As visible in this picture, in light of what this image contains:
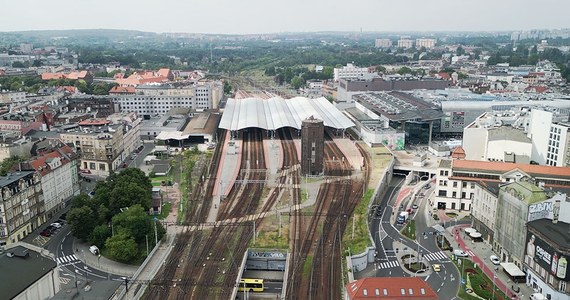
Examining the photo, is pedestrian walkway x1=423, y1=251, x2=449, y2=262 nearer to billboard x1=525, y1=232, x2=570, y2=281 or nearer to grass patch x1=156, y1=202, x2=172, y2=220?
billboard x1=525, y1=232, x2=570, y2=281

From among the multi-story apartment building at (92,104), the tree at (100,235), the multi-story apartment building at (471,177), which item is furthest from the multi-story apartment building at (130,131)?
the multi-story apartment building at (471,177)

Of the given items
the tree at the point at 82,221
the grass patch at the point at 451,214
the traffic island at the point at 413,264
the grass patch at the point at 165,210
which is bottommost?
the traffic island at the point at 413,264

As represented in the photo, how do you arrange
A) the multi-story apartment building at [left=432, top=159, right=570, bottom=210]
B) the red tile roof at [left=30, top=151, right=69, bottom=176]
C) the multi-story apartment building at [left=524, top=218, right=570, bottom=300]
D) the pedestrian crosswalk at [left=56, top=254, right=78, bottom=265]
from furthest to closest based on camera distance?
the red tile roof at [left=30, top=151, right=69, bottom=176] → the multi-story apartment building at [left=432, top=159, right=570, bottom=210] → the pedestrian crosswalk at [left=56, top=254, right=78, bottom=265] → the multi-story apartment building at [left=524, top=218, right=570, bottom=300]

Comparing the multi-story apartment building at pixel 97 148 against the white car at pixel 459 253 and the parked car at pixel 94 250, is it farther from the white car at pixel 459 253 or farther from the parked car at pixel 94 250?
the white car at pixel 459 253

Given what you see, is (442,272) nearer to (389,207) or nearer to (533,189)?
(533,189)

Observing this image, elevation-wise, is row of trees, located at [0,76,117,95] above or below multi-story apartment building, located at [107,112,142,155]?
above

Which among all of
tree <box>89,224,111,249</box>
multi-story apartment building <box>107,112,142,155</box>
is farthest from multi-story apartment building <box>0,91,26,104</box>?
tree <box>89,224,111,249</box>

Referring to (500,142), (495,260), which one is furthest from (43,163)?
(500,142)
